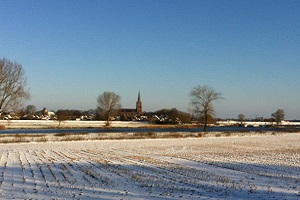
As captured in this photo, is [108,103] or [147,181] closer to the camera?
[147,181]

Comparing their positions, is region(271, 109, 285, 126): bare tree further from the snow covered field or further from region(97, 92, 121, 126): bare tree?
the snow covered field

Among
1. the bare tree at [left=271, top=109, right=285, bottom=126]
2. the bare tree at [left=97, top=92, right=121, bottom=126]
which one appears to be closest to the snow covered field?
the bare tree at [left=97, top=92, right=121, bottom=126]

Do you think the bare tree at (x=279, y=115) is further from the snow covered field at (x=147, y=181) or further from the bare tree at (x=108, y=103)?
the snow covered field at (x=147, y=181)

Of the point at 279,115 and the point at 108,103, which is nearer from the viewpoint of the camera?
the point at 108,103

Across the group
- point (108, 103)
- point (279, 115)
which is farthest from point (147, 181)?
point (279, 115)

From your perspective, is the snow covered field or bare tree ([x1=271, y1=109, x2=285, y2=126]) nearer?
the snow covered field

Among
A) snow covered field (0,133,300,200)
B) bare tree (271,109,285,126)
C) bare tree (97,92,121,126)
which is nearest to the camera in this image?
snow covered field (0,133,300,200)

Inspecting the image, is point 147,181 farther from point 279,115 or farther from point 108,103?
point 279,115

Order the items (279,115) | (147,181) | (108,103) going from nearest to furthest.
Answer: (147,181) < (108,103) < (279,115)

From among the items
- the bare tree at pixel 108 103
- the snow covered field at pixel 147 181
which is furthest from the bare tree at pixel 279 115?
the snow covered field at pixel 147 181

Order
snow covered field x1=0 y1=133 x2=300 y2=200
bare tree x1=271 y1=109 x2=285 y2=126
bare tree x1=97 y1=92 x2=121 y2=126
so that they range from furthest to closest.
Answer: bare tree x1=271 y1=109 x2=285 y2=126 < bare tree x1=97 y1=92 x2=121 y2=126 < snow covered field x1=0 y1=133 x2=300 y2=200

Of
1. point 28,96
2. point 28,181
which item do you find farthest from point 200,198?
point 28,96

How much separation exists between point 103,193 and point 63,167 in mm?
7040

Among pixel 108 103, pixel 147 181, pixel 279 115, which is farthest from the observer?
pixel 279 115
